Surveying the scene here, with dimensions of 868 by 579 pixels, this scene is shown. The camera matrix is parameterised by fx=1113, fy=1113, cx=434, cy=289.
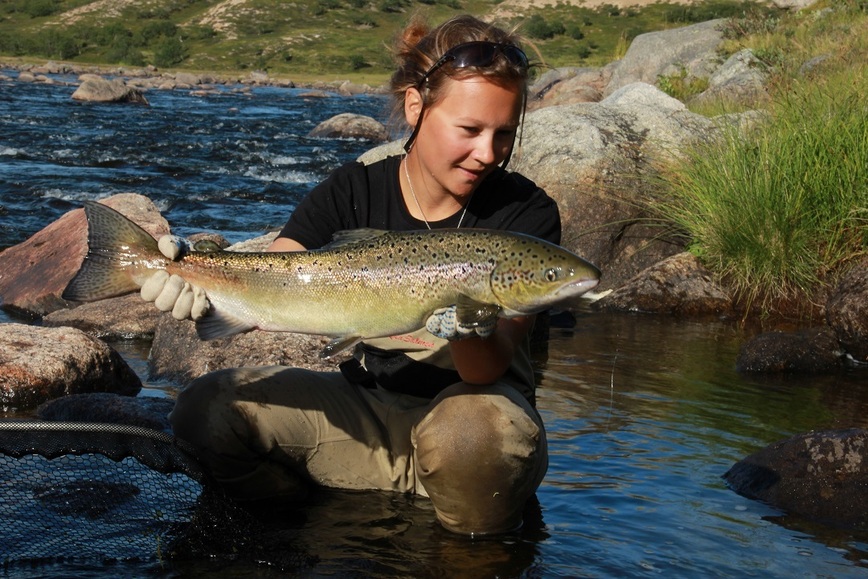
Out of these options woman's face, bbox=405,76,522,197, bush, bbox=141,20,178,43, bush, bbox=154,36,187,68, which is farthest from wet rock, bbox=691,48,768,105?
bush, bbox=141,20,178,43

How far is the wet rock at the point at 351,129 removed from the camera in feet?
99.1

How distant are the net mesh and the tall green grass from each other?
21.7 ft

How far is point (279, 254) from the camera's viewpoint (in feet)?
13.1

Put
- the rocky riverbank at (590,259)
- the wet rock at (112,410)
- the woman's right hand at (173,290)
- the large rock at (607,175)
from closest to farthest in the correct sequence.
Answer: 1. the woman's right hand at (173,290)
2. the wet rock at (112,410)
3. the rocky riverbank at (590,259)
4. the large rock at (607,175)

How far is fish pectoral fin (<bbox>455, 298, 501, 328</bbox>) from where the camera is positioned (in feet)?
12.1

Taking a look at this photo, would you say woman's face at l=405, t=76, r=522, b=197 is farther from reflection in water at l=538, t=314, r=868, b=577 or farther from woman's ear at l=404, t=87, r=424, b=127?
reflection in water at l=538, t=314, r=868, b=577

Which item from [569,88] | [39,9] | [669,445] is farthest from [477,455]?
[39,9]

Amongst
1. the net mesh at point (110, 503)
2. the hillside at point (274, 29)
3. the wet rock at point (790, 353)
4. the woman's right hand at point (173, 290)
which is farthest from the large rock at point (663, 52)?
the hillside at point (274, 29)

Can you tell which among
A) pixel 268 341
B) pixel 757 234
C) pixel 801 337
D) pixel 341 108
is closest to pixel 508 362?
pixel 268 341

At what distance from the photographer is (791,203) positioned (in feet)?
32.0

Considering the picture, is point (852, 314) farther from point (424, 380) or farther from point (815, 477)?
point (424, 380)

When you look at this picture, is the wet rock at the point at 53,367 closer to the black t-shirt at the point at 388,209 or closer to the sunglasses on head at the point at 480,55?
the black t-shirt at the point at 388,209

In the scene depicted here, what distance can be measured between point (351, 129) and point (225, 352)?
23.9m

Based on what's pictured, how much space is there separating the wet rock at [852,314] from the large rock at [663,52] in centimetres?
1613
